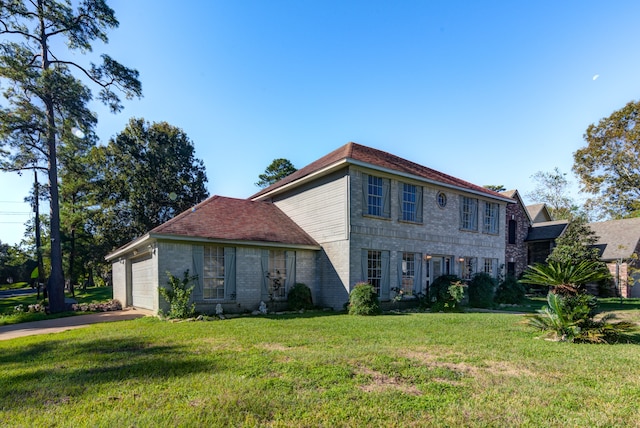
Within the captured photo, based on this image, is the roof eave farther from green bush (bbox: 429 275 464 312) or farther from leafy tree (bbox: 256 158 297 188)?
leafy tree (bbox: 256 158 297 188)

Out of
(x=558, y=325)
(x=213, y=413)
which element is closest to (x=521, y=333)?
(x=558, y=325)

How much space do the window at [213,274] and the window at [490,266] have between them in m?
14.2

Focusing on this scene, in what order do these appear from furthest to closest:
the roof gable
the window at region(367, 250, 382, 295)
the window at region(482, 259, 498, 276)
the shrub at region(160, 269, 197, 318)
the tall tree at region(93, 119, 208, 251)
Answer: the tall tree at region(93, 119, 208, 251), the roof gable, the window at region(482, 259, 498, 276), the window at region(367, 250, 382, 295), the shrub at region(160, 269, 197, 318)

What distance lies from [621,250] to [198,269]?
25706 mm

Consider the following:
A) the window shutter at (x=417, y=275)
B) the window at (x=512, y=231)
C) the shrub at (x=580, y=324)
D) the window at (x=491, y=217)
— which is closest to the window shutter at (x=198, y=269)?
the window shutter at (x=417, y=275)

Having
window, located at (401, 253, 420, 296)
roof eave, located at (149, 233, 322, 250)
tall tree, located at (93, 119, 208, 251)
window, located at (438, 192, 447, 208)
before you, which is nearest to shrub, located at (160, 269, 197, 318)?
roof eave, located at (149, 233, 322, 250)

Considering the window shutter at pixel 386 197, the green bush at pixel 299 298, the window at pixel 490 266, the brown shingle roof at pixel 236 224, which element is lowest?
the green bush at pixel 299 298

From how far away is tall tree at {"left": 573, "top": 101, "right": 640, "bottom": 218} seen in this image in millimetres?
25781

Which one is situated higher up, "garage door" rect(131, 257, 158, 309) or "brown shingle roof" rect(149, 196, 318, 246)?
"brown shingle roof" rect(149, 196, 318, 246)

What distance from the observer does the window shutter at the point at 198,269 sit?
12141mm

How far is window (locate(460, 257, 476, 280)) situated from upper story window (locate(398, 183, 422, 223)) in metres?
4.16

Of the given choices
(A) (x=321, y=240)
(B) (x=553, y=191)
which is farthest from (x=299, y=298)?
(B) (x=553, y=191)

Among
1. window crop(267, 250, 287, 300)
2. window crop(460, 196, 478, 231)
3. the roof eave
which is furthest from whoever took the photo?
window crop(460, 196, 478, 231)

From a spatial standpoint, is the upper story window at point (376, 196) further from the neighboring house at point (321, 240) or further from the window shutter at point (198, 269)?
the window shutter at point (198, 269)
